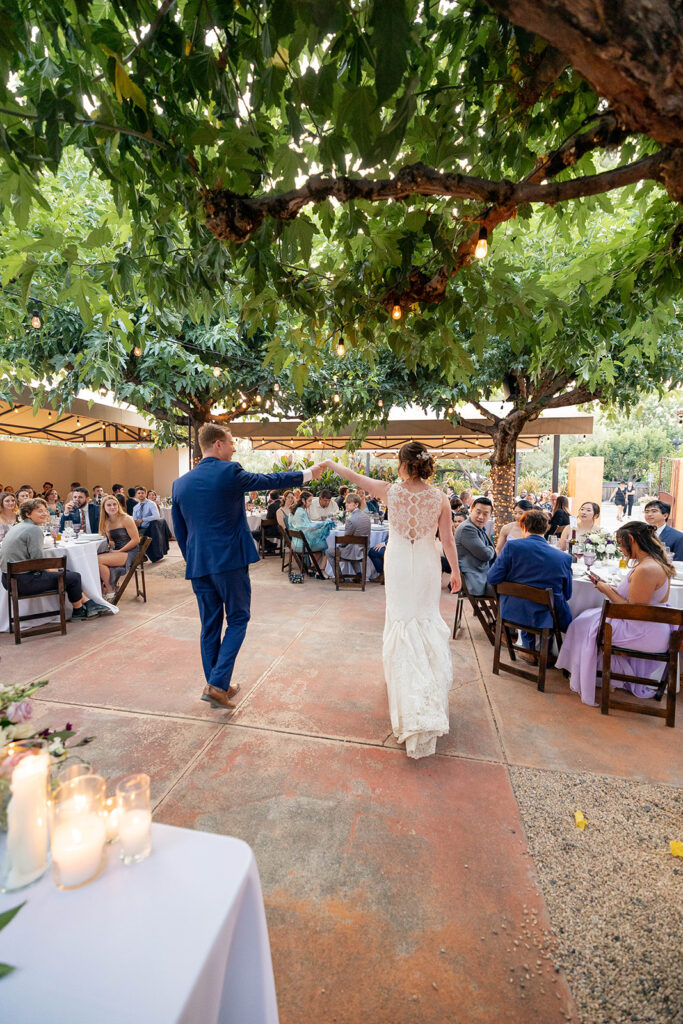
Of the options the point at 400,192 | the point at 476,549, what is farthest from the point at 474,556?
the point at 400,192

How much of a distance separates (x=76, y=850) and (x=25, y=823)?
13cm

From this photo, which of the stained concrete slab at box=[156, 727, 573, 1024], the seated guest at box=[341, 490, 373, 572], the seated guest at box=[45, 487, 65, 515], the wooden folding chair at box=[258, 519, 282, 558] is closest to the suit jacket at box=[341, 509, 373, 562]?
the seated guest at box=[341, 490, 373, 572]

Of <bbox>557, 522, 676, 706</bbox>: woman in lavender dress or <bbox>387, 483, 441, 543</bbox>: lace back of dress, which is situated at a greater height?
<bbox>387, 483, 441, 543</bbox>: lace back of dress

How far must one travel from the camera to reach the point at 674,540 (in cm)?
569

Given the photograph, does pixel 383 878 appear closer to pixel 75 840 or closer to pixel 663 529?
pixel 75 840

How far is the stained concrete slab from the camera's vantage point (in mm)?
1497

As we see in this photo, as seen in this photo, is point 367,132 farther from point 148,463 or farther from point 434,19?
point 148,463

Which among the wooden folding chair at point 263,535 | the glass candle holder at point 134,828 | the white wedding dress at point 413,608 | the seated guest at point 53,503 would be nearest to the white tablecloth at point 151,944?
the glass candle holder at point 134,828

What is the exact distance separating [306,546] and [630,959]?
607 centimetres

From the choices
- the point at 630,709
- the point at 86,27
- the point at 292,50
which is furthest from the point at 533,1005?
the point at 86,27

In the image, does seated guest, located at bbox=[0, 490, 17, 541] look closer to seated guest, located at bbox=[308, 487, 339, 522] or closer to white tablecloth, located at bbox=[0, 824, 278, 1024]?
seated guest, located at bbox=[308, 487, 339, 522]

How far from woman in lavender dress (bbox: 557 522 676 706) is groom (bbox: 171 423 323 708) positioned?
2.49 m

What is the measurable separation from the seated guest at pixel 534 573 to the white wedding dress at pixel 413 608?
1.11 m

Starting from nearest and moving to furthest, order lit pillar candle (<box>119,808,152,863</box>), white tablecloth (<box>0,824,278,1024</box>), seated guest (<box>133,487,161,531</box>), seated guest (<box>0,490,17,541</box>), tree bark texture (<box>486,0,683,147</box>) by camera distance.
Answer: white tablecloth (<box>0,824,278,1024</box>) < tree bark texture (<box>486,0,683,147</box>) < lit pillar candle (<box>119,808,152,863</box>) < seated guest (<box>0,490,17,541</box>) < seated guest (<box>133,487,161,531</box>)
